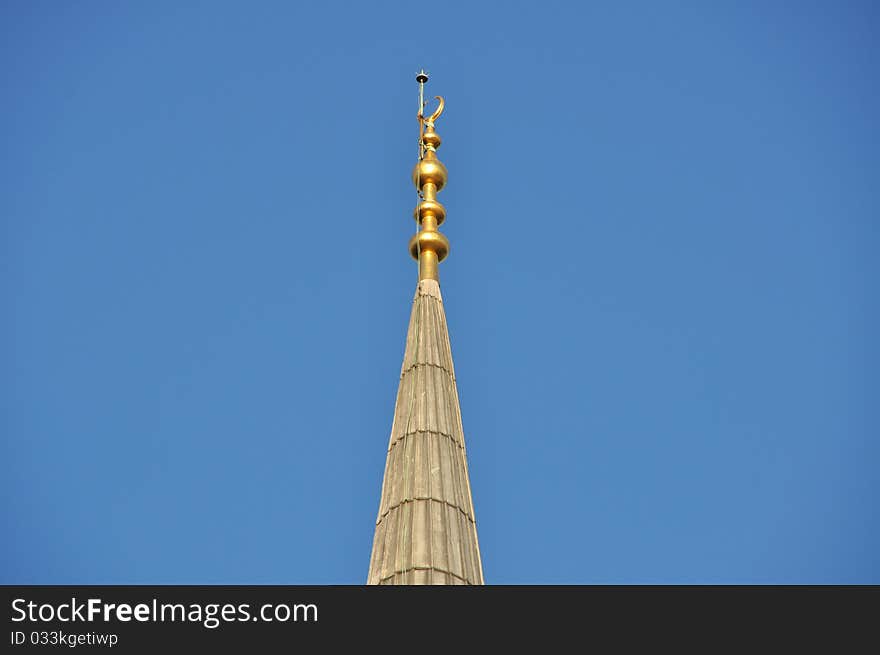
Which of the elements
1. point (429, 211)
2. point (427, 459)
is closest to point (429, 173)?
point (429, 211)

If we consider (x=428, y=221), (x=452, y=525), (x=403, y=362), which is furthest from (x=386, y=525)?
(x=428, y=221)

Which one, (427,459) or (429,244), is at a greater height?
(429,244)

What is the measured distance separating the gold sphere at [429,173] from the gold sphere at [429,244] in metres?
0.83

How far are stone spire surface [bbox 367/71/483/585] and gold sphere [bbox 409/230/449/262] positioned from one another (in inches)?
0.5

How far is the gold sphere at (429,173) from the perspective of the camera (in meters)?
22.0

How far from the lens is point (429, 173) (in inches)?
864

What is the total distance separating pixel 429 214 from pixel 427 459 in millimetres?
4058
